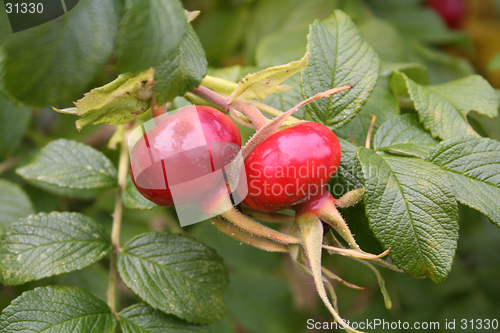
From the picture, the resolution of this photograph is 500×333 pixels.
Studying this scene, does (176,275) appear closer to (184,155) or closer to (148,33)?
(184,155)

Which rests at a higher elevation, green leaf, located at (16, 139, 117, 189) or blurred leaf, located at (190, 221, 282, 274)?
green leaf, located at (16, 139, 117, 189)

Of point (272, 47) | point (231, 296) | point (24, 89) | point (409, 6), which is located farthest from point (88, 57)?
point (409, 6)

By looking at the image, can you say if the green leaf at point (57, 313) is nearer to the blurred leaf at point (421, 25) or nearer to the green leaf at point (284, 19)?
the green leaf at point (284, 19)

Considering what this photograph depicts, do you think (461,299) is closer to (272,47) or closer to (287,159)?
(272,47)

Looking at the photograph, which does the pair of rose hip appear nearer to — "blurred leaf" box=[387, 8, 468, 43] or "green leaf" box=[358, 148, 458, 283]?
"green leaf" box=[358, 148, 458, 283]

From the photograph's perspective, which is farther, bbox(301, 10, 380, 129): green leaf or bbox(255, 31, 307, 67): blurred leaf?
bbox(255, 31, 307, 67): blurred leaf

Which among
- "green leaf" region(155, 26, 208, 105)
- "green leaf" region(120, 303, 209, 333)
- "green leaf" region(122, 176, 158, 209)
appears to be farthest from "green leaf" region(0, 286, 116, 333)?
"green leaf" region(155, 26, 208, 105)
